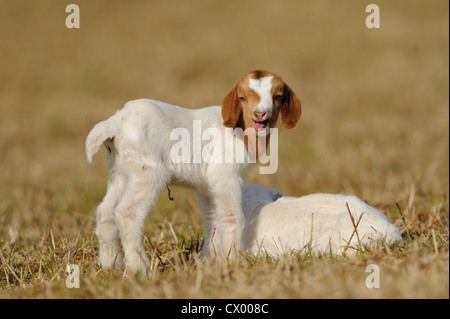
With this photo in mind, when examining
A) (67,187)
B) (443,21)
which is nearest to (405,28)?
(443,21)

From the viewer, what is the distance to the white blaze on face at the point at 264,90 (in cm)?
441

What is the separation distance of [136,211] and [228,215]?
75 cm

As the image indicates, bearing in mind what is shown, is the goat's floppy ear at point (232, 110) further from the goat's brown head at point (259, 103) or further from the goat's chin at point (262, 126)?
the goat's chin at point (262, 126)

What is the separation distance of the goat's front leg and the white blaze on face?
61cm

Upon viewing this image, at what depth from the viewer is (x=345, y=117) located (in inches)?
544

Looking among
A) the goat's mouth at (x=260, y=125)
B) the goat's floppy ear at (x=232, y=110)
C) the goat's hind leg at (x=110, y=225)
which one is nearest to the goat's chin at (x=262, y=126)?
the goat's mouth at (x=260, y=125)

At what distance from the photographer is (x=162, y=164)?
4.38m

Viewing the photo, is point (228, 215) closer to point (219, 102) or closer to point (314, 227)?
point (314, 227)

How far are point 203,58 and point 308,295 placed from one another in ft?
51.1

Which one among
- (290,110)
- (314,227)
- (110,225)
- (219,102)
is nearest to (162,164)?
(110,225)

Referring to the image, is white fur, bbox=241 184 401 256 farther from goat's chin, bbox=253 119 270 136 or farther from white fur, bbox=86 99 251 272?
goat's chin, bbox=253 119 270 136

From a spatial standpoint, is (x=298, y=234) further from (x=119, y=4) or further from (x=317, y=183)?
(x=119, y=4)

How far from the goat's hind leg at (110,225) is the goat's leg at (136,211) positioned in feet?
0.89

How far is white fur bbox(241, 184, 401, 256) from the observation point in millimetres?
4617
